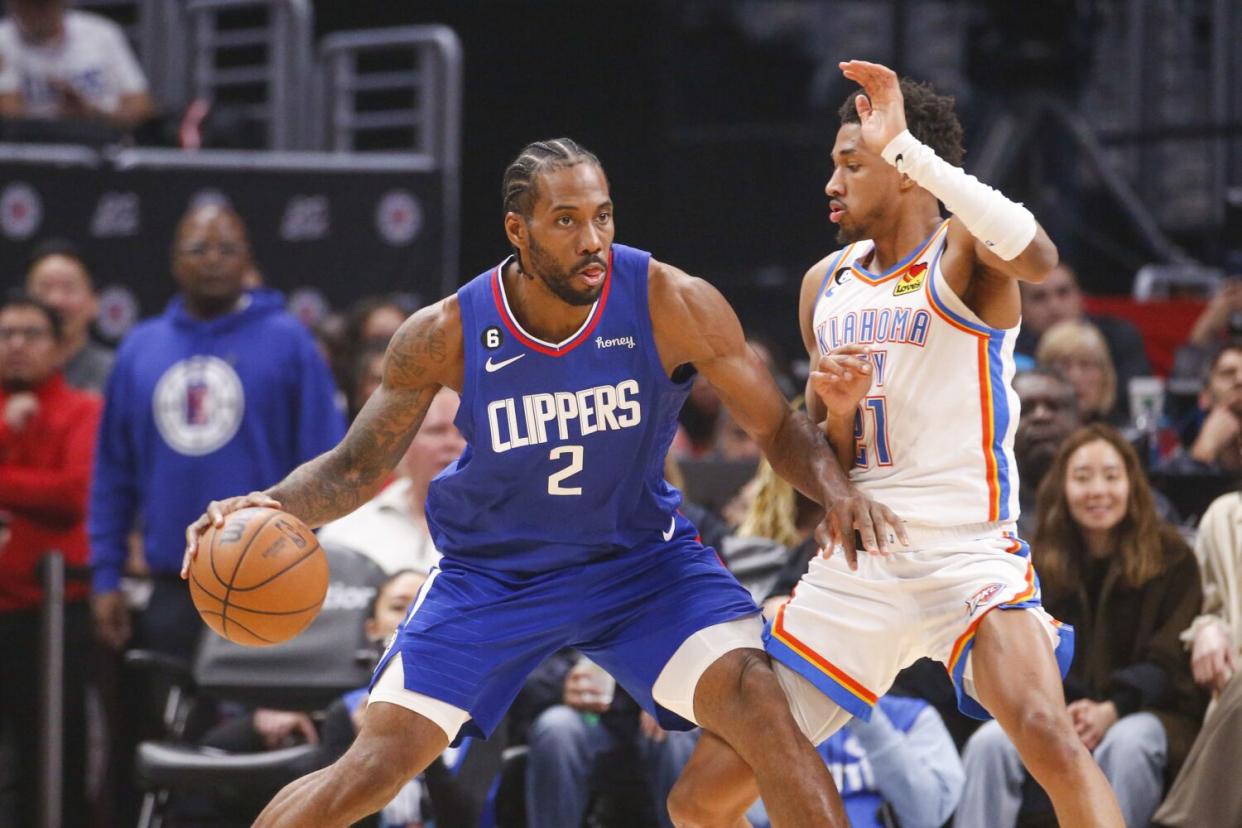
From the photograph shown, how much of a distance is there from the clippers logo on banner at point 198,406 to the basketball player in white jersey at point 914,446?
335cm

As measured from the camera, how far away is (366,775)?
185 inches

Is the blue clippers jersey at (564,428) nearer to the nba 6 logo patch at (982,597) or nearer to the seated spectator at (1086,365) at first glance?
the nba 6 logo patch at (982,597)

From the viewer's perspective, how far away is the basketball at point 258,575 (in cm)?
473

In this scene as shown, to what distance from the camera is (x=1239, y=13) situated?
33.9ft

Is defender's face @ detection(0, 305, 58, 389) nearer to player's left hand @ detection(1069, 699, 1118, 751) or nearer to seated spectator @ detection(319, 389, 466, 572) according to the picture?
seated spectator @ detection(319, 389, 466, 572)

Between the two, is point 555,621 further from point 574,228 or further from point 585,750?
point 585,750

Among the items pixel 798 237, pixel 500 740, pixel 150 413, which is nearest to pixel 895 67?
pixel 798 237

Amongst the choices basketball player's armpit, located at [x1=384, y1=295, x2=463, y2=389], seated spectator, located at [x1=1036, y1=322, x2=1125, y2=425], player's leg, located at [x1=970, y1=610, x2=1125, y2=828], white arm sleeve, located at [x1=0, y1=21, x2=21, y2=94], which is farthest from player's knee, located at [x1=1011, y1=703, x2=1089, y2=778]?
white arm sleeve, located at [x1=0, y1=21, x2=21, y2=94]

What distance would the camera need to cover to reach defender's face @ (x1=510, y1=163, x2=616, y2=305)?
478cm

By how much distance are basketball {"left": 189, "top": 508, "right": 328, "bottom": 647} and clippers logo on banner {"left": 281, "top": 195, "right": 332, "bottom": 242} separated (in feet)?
17.0

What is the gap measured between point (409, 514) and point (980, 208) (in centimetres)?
327

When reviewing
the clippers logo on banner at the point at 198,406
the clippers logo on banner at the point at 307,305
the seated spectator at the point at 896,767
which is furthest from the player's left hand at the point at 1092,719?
the clippers logo on banner at the point at 307,305

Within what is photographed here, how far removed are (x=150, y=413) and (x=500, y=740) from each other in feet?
7.40

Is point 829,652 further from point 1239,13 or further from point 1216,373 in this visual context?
point 1239,13
